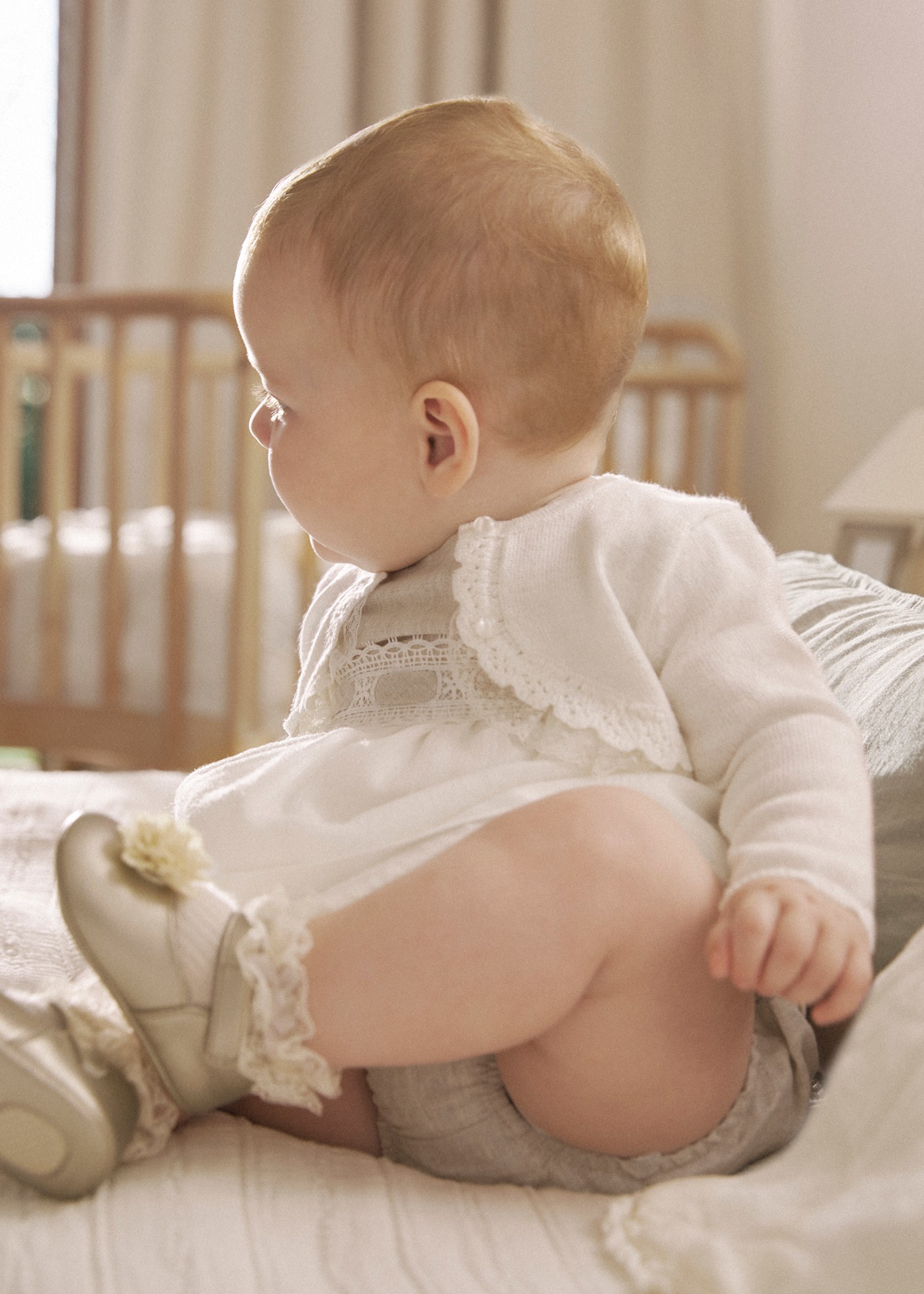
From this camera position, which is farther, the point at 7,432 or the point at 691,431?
the point at 691,431

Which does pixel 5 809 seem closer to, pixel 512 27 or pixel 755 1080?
pixel 755 1080

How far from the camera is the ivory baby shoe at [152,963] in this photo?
0.63 m

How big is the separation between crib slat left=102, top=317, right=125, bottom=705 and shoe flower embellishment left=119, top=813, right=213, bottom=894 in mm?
1708

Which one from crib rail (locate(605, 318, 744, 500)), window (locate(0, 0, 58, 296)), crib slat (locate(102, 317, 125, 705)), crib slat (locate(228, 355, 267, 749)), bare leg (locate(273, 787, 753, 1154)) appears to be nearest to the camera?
bare leg (locate(273, 787, 753, 1154))

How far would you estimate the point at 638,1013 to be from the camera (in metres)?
0.65

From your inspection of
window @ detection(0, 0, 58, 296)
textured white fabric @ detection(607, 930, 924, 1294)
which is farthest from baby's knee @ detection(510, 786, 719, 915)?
window @ detection(0, 0, 58, 296)

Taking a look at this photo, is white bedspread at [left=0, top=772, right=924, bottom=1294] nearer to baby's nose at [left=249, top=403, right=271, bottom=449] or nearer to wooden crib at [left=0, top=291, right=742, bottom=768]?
baby's nose at [left=249, top=403, right=271, bottom=449]

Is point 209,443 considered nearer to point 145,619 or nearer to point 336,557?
point 145,619

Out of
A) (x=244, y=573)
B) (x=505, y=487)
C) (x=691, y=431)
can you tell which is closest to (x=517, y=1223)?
(x=505, y=487)

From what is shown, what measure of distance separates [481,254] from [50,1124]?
1.72 ft

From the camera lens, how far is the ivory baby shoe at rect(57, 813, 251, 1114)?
0.63 m

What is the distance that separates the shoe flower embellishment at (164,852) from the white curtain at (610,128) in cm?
223

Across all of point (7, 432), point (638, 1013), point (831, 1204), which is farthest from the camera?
point (7, 432)

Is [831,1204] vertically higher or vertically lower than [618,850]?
lower
